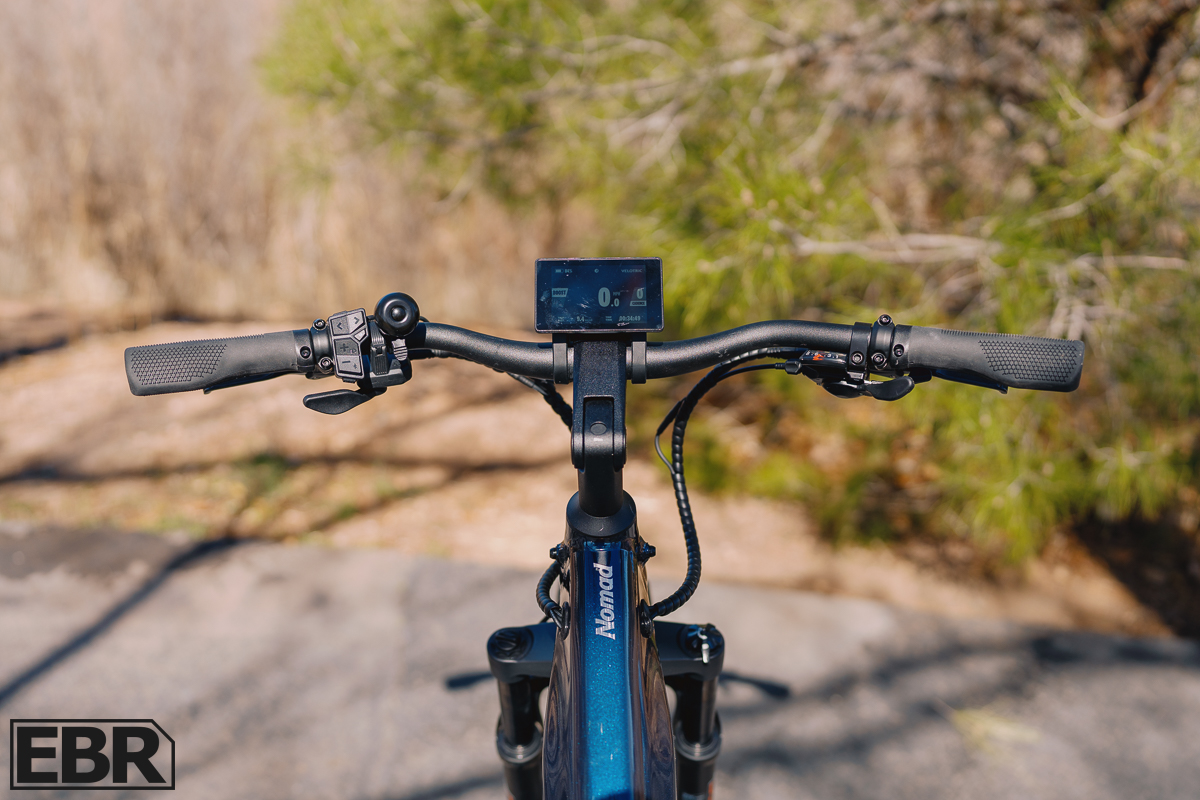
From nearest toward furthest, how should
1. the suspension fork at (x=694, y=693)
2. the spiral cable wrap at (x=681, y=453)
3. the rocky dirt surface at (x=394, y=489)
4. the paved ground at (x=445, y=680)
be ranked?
the spiral cable wrap at (x=681, y=453), the suspension fork at (x=694, y=693), the paved ground at (x=445, y=680), the rocky dirt surface at (x=394, y=489)

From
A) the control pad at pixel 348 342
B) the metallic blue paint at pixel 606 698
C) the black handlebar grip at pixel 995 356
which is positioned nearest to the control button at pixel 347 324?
the control pad at pixel 348 342

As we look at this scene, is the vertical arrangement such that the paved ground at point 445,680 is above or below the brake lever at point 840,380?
below

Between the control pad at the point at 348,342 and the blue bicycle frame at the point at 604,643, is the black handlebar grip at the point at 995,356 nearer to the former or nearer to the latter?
the blue bicycle frame at the point at 604,643

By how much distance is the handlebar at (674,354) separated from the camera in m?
1.05

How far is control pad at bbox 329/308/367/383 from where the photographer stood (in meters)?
1.04

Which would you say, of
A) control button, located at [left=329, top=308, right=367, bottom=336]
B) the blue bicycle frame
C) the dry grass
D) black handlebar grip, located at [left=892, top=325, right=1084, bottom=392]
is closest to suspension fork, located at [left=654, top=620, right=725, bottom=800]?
the blue bicycle frame

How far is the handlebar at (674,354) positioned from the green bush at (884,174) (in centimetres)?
152

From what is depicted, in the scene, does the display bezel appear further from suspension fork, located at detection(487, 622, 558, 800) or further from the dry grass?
the dry grass

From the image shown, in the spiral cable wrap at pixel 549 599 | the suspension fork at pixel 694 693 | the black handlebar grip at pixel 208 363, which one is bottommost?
the suspension fork at pixel 694 693

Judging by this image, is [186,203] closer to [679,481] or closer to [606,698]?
[679,481]

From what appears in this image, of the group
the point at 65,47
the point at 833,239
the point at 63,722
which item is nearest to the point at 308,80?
the point at 833,239

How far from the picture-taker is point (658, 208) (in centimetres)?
320

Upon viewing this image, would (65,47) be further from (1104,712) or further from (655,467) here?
(1104,712)

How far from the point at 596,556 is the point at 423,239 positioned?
5.14 meters
